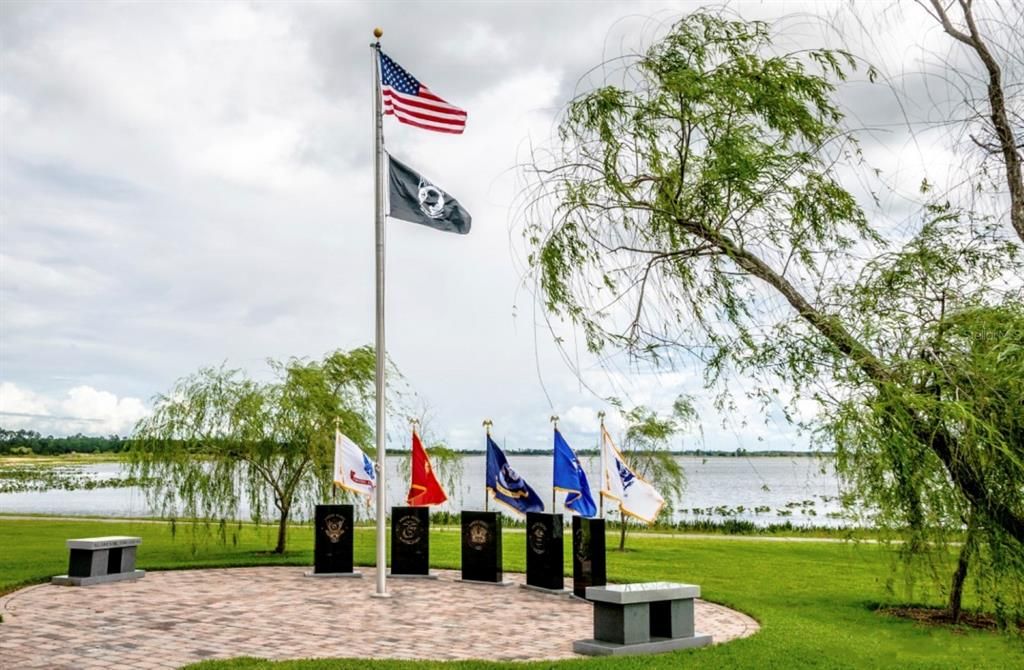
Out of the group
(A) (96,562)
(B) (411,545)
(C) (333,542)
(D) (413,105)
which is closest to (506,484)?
(B) (411,545)

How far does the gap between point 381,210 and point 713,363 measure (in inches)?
377

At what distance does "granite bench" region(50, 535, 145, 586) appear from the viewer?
607 inches

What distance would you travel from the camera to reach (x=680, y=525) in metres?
31.5

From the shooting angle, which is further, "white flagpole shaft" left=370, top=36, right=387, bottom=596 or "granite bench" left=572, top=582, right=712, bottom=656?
"white flagpole shaft" left=370, top=36, right=387, bottom=596

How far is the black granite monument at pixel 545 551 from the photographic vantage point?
49.9 feet

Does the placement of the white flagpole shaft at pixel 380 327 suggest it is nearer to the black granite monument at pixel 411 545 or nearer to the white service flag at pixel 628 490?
the black granite monument at pixel 411 545

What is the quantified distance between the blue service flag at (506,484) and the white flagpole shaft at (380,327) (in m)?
2.19

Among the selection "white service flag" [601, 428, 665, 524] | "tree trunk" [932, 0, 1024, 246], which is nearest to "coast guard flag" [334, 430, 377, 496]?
"white service flag" [601, 428, 665, 524]

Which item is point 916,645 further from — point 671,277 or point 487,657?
point 671,277

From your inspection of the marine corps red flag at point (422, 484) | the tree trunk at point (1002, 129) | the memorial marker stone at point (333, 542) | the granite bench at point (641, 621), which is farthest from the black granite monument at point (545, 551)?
the tree trunk at point (1002, 129)

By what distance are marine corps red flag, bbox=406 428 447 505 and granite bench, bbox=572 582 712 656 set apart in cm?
613

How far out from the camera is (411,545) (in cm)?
1695

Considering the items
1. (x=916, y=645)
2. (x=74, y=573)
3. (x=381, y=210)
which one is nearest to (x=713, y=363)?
(x=916, y=645)

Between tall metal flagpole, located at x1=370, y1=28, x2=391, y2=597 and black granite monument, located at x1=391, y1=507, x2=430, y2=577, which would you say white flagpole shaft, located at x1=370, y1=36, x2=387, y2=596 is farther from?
black granite monument, located at x1=391, y1=507, x2=430, y2=577
